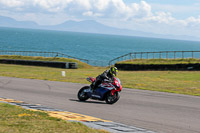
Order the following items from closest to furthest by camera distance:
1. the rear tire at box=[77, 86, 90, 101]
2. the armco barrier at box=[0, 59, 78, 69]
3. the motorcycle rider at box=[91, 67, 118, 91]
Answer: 1. the motorcycle rider at box=[91, 67, 118, 91]
2. the rear tire at box=[77, 86, 90, 101]
3. the armco barrier at box=[0, 59, 78, 69]

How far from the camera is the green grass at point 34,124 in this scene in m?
6.86

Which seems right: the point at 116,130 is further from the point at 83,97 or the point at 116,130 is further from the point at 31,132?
the point at 83,97

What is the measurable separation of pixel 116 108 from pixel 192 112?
2864 millimetres

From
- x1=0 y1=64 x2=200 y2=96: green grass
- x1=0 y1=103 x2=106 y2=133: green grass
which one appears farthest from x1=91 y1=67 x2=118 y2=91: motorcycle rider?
x1=0 y1=64 x2=200 y2=96: green grass

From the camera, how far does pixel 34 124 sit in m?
7.49

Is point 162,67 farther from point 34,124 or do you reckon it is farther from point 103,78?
point 34,124

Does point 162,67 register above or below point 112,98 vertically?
above

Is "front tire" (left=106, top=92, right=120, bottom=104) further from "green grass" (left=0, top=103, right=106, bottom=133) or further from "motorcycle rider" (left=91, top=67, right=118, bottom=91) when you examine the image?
"green grass" (left=0, top=103, right=106, bottom=133)

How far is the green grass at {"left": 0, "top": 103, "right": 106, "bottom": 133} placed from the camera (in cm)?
686

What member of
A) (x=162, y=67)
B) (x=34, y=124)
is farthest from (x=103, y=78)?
(x=162, y=67)

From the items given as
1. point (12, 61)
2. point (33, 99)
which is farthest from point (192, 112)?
point (12, 61)

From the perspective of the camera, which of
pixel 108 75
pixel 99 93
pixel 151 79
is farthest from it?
pixel 151 79

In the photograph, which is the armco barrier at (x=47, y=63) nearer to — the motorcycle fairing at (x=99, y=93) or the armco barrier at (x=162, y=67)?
the armco barrier at (x=162, y=67)

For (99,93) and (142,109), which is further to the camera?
(99,93)
